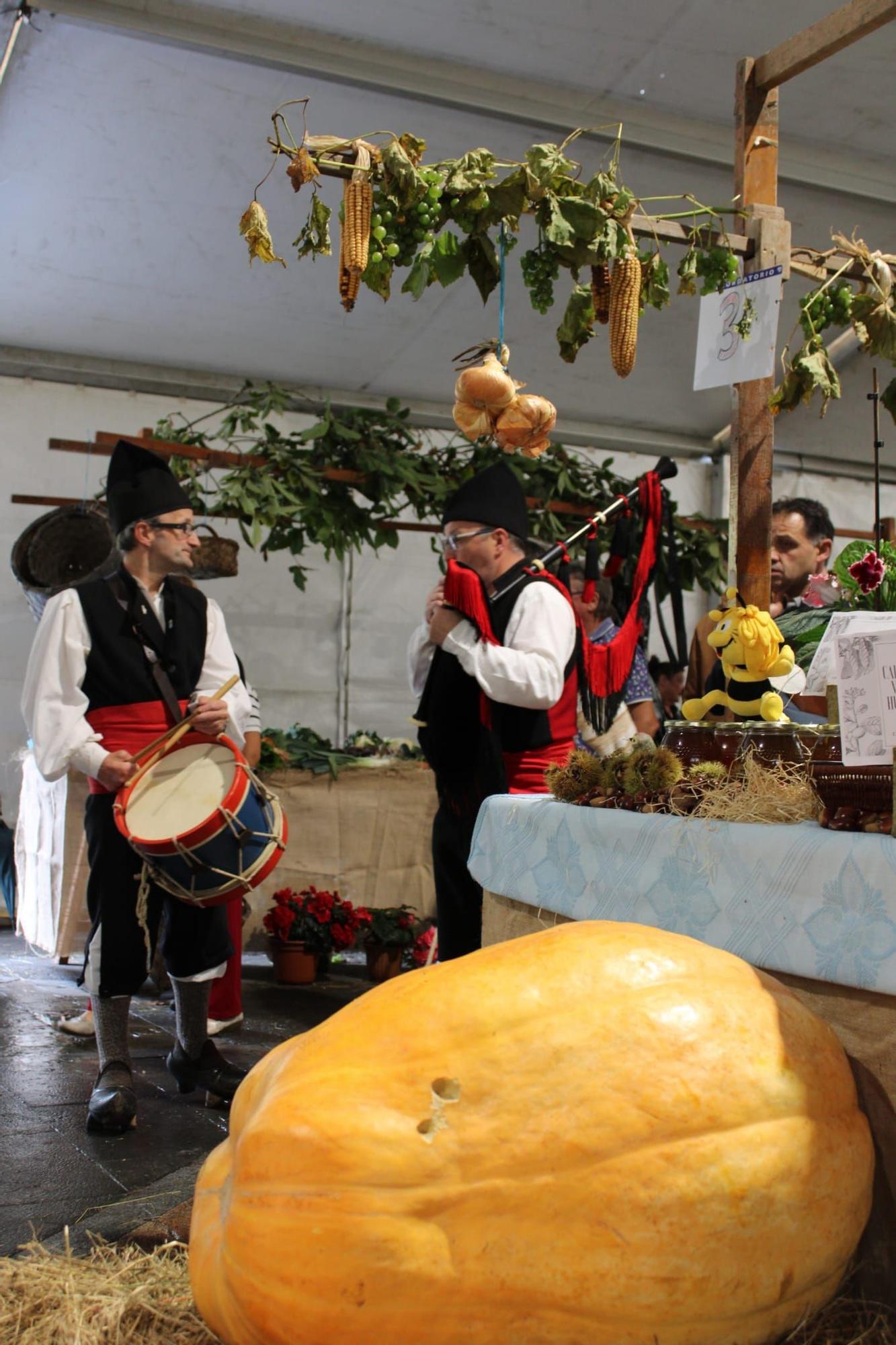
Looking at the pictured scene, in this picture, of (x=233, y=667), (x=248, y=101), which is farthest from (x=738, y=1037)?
(x=248, y=101)

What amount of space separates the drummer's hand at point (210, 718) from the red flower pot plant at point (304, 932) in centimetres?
244

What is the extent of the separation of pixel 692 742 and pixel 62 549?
5259 millimetres

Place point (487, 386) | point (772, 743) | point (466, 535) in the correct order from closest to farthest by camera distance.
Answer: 1. point (772, 743)
2. point (487, 386)
3. point (466, 535)

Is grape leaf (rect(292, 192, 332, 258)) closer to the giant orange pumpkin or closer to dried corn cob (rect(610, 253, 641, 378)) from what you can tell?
dried corn cob (rect(610, 253, 641, 378))

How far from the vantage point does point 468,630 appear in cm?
326

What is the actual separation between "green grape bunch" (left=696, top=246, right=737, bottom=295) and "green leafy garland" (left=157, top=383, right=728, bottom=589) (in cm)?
314

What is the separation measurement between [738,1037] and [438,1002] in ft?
0.92

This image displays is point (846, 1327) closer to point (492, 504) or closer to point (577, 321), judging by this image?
point (577, 321)

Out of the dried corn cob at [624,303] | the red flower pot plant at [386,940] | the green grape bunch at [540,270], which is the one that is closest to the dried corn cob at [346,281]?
the green grape bunch at [540,270]

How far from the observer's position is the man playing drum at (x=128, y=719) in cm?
319

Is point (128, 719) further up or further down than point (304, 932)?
further up

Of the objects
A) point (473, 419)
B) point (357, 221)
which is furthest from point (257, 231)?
point (473, 419)

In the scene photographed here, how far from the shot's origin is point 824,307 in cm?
271

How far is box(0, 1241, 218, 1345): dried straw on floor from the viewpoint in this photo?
1.17 meters
